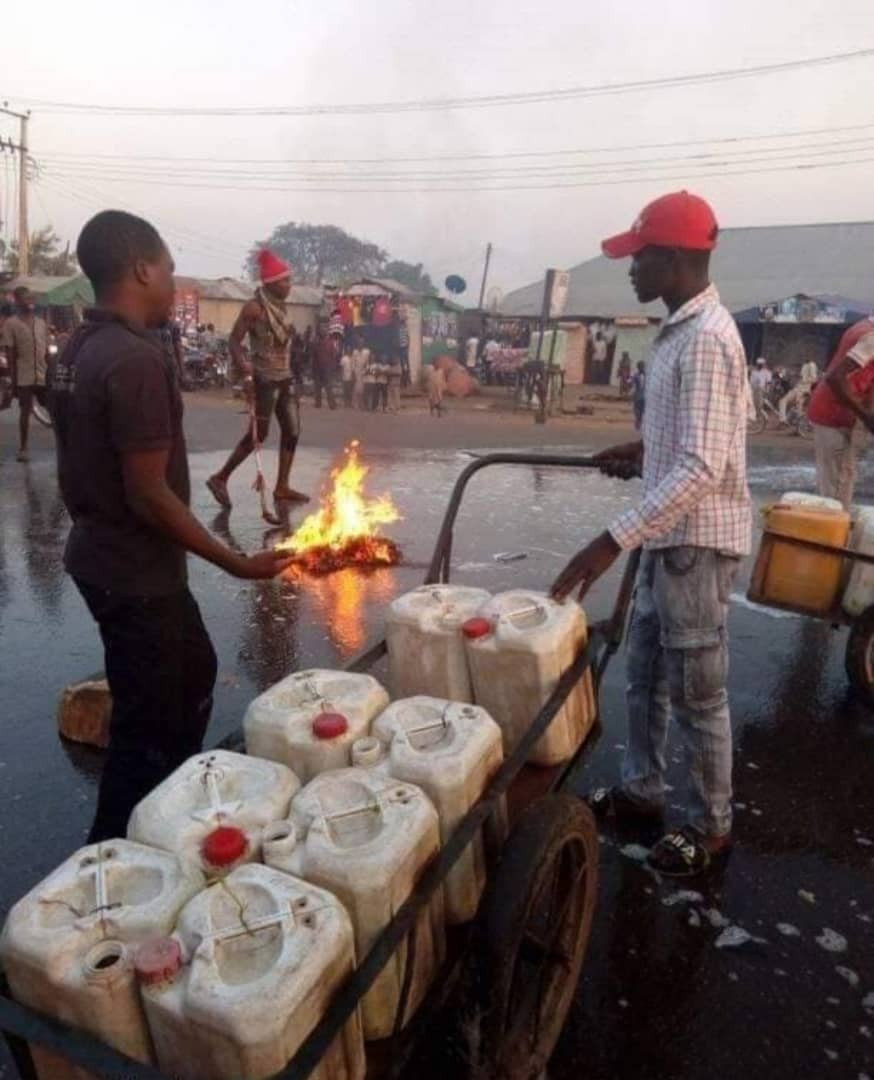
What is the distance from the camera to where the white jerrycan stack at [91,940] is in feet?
4.52

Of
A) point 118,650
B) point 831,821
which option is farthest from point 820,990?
point 118,650

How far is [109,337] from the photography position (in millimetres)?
2299

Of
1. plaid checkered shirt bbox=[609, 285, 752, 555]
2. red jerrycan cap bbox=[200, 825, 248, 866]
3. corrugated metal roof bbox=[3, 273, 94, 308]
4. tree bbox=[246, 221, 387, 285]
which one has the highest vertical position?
tree bbox=[246, 221, 387, 285]

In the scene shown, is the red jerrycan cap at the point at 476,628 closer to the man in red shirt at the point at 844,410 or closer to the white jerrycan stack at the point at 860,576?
the white jerrycan stack at the point at 860,576

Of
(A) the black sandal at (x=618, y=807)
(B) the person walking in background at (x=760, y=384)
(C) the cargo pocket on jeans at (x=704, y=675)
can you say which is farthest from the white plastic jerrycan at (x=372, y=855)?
(B) the person walking in background at (x=760, y=384)

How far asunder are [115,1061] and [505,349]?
3255 cm

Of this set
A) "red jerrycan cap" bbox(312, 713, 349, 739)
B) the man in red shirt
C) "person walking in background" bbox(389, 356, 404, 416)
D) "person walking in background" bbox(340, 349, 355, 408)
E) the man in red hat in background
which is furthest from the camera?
"person walking in background" bbox(340, 349, 355, 408)

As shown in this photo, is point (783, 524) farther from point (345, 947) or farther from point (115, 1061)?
point (115, 1061)

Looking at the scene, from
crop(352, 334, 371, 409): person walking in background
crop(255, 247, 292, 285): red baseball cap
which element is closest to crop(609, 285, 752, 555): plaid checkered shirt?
crop(255, 247, 292, 285): red baseball cap

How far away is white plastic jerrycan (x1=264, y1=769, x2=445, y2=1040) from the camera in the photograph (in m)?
1.61

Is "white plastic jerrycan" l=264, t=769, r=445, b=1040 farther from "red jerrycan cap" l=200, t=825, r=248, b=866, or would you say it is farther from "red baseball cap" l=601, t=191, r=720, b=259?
"red baseball cap" l=601, t=191, r=720, b=259

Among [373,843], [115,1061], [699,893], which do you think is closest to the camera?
[115,1061]

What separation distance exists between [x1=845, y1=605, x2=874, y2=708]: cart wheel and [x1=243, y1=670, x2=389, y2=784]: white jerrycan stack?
9.67 ft

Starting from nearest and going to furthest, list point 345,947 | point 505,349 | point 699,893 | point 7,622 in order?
point 345,947 → point 699,893 → point 7,622 → point 505,349
